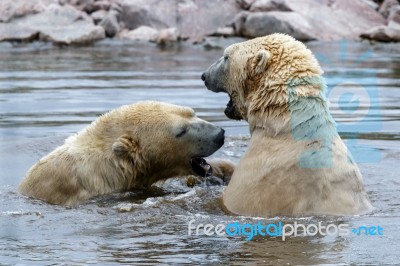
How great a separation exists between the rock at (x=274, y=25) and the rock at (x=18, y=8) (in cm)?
418

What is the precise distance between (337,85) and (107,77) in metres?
3.34

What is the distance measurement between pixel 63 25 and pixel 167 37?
2.16m

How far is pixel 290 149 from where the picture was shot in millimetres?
6316

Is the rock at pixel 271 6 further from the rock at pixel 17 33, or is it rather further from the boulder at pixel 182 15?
the rock at pixel 17 33

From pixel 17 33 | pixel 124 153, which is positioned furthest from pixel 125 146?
pixel 17 33

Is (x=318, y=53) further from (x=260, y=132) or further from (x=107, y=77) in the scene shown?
(x=260, y=132)

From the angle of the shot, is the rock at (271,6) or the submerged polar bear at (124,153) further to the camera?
the rock at (271,6)

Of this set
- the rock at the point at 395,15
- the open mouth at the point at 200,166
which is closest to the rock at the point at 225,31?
the rock at the point at 395,15

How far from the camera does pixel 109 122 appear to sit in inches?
283

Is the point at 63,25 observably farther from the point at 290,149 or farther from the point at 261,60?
the point at 290,149

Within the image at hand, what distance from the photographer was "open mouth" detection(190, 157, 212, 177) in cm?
730

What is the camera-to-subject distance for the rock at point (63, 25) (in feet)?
64.1

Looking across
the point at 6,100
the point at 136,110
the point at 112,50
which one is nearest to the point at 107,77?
the point at 6,100

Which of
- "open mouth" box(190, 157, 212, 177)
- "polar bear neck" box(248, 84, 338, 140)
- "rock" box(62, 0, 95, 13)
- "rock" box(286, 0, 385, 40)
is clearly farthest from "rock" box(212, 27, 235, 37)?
"polar bear neck" box(248, 84, 338, 140)
